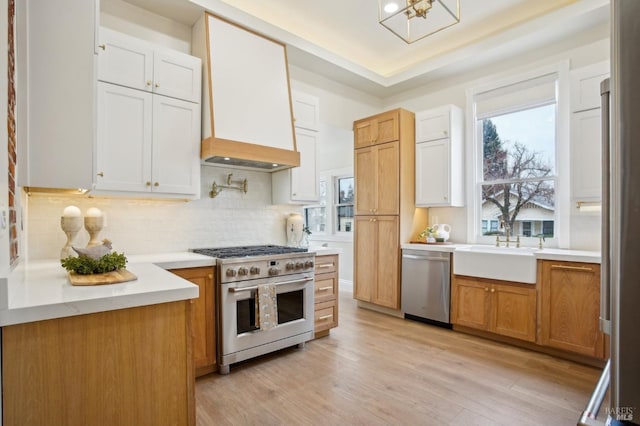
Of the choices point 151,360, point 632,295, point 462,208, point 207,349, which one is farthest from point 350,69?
point 632,295

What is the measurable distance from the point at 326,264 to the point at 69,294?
2486 mm

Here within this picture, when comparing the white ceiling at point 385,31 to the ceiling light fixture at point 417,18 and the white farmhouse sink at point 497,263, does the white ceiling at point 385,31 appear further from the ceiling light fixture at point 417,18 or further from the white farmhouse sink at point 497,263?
the white farmhouse sink at point 497,263

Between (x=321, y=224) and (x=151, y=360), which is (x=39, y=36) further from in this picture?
(x=321, y=224)

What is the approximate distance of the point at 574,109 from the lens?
131 inches

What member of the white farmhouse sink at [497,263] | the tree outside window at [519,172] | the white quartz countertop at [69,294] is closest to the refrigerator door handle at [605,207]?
the white quartz countertop at [69,294]

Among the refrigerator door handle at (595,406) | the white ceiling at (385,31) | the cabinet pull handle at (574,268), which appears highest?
the white ceiling at (385,31)

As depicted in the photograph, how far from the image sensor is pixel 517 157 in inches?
154

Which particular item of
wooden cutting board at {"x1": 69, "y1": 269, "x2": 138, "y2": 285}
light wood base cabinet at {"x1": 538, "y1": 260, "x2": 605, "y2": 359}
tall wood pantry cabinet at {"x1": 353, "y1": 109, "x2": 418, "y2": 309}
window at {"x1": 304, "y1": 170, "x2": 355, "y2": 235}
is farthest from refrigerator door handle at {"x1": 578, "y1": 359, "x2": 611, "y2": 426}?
window at {"x1": 304, "y1": 170, "x2": 355, "y2": 235}

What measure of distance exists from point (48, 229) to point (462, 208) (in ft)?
13.9

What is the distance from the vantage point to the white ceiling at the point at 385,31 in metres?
3.15

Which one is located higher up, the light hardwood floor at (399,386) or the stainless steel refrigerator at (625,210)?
the stainless steel refrigerator at (625,210)

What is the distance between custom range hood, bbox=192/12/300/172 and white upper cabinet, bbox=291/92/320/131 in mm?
221

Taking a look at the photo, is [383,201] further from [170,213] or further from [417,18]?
[170,213]

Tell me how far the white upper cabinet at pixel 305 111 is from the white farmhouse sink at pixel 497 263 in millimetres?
2142
